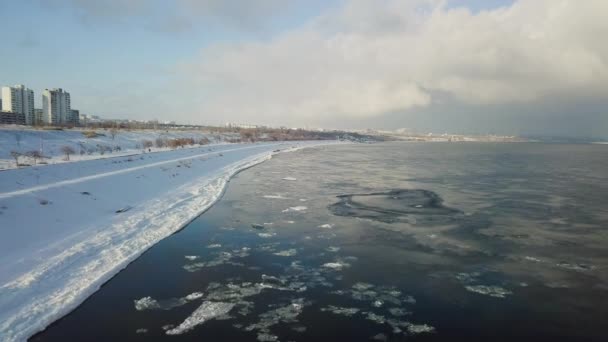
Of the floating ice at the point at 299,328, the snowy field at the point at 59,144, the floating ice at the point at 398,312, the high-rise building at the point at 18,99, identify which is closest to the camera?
the floating ice at the point at 299,328

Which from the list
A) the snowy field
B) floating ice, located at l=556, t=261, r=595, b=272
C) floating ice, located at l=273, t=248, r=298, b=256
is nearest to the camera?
floating ice, located at l=556, t=261, r=595, b=272

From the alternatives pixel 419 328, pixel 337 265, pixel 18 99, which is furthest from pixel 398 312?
pixel 18 99

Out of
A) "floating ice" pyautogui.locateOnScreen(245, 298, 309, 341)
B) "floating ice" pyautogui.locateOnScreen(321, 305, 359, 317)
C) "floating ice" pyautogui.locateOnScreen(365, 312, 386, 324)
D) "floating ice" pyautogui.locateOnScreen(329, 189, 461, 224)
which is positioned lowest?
"floating ice" pyautogui.locateOnScreen(245, 298, 309, 341)

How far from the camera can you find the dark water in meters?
6.98

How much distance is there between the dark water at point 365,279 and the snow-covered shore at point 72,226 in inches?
24.2

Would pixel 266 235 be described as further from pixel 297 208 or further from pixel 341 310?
pixel 341 310

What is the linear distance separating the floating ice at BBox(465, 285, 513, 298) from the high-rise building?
125530 millimetres

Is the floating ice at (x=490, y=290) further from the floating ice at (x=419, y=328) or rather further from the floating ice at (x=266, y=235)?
the floating ice at (x=266, y=235)

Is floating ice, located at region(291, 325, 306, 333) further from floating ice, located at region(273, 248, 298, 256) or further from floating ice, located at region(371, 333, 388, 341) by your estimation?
floating ice, located at region(273, 248, 298, 256)

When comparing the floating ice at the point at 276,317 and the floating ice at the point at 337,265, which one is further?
the floating ice at the point at 337,265


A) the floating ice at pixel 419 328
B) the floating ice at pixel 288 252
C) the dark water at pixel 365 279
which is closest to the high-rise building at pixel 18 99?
the dark water at pixel 365 279

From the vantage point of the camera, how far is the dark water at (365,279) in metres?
6.98

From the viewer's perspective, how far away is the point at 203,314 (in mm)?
7492

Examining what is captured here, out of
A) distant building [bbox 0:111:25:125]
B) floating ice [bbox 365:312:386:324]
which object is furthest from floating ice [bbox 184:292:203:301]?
distant building [bbox 0:111:25:125]
